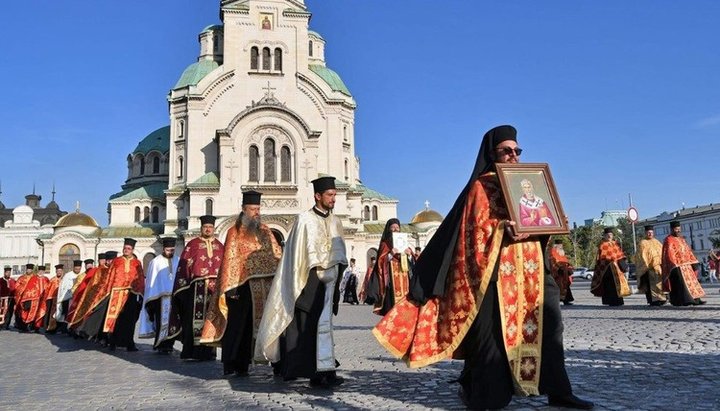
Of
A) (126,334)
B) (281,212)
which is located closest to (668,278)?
(126,334)

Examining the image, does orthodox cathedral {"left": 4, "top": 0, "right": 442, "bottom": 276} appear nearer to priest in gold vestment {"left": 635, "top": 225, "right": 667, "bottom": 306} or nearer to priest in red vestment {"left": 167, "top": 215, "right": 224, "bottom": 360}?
priest in gold vestment {"left": 635, "top": 225, "right": 667, "bottom": 306}

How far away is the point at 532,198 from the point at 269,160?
36140 mm

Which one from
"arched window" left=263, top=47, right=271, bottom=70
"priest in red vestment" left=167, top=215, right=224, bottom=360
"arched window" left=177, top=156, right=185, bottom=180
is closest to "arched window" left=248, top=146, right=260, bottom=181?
"arched window" left=177, top=156, right=185, bottom=180

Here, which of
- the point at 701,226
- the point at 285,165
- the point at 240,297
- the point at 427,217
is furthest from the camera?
the point at 701,226

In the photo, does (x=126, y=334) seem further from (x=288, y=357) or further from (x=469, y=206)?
(x=469, y=206)

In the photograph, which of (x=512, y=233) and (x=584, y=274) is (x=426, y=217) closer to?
(x=584, y=274)

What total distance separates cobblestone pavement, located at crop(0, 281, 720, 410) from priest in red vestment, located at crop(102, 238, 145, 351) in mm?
493

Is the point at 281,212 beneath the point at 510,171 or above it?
above

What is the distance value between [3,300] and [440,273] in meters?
18.1

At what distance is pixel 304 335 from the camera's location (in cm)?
573

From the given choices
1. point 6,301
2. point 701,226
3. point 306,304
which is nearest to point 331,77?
point 6,301

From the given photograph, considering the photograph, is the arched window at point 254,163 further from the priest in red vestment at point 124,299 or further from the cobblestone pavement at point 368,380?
the cobblestone pavement at point 368,380

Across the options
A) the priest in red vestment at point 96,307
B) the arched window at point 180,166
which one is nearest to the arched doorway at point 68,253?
the arched window at point 180,166

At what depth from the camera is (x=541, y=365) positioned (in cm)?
427
